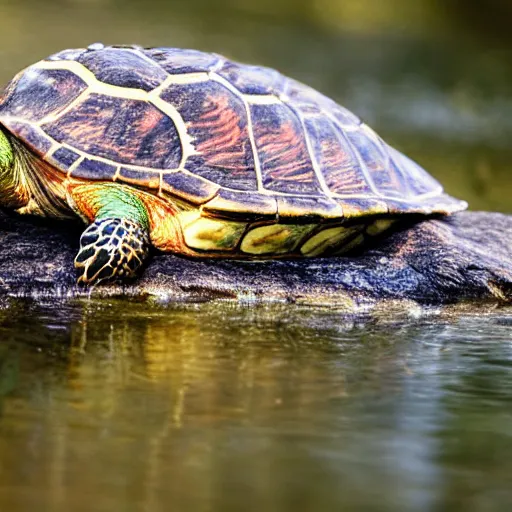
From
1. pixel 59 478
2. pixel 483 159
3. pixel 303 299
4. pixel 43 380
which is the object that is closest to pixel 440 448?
pixel 59 478

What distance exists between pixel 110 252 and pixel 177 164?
0.67 m

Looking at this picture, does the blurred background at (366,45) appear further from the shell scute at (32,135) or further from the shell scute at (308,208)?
the shell scute at (32,135)

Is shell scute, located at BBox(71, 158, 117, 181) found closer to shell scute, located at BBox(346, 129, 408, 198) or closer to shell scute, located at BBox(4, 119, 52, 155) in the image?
shell scute, located at BBox(4, 119, 52, 155)

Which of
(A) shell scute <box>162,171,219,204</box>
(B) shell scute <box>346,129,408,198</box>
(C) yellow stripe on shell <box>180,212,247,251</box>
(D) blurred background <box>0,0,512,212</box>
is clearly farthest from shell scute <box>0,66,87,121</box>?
(D) blurred background <box>0,0,512,212</box>

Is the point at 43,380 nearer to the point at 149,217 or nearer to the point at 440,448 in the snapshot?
the point at 440,448

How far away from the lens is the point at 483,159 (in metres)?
12.0

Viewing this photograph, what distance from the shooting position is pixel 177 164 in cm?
503

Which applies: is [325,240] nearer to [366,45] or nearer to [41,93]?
[41,93]

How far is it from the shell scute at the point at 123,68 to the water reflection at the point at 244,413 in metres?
1.36

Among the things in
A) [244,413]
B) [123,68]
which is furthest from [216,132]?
[244,413]

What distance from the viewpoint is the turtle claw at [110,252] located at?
183 inches

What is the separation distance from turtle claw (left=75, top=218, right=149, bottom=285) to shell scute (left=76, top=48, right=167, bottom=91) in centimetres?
83

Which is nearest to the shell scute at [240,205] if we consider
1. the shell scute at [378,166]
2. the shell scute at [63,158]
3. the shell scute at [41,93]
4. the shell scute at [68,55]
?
the shell scute at [63,158]

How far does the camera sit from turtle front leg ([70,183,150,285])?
466cm
